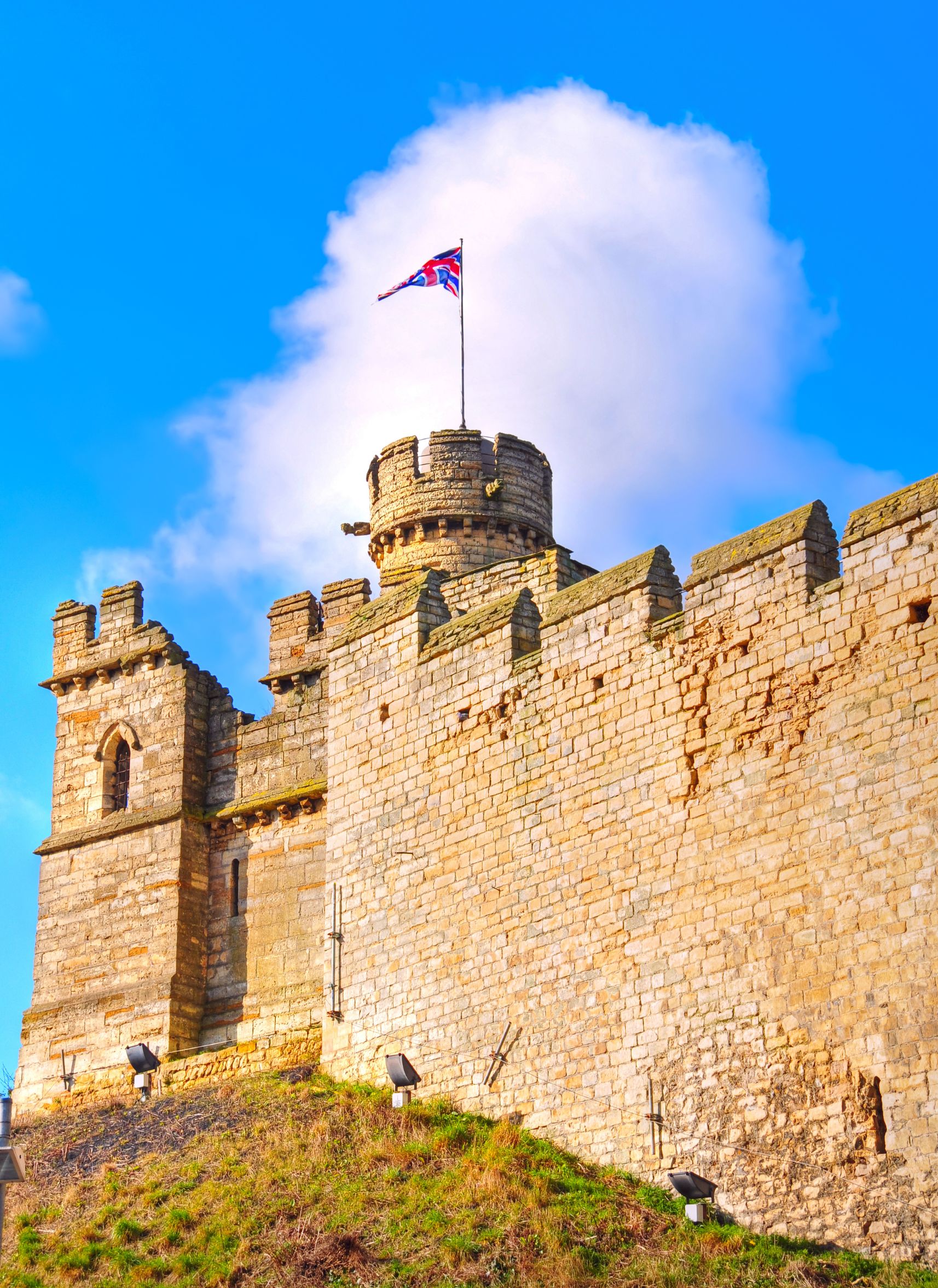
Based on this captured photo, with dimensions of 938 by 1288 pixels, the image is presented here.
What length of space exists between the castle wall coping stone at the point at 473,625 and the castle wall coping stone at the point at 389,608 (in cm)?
47

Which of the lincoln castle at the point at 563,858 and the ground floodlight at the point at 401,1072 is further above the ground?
the lincoln castle at the point at 563,858

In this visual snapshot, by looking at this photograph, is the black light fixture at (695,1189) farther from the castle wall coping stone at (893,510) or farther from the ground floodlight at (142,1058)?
the ground floodlight at (142,1058)

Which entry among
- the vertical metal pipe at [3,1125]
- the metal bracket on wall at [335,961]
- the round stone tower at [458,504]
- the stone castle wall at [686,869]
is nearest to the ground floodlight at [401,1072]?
the stone castle wall at [686,869]

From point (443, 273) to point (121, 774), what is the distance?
884 centimetres

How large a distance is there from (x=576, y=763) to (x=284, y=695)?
Result: 24.1ft

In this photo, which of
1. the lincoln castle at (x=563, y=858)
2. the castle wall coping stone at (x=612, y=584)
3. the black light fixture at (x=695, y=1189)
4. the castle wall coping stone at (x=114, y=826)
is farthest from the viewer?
the castle wall coping stone at (x=114, y=826)

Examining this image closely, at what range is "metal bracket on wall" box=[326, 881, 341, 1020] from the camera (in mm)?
21875

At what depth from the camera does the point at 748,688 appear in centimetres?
1805

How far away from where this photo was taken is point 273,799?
25.2m

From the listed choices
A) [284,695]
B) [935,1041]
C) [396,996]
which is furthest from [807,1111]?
[284,695]

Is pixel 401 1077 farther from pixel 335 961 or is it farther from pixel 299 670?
pixel 299 670

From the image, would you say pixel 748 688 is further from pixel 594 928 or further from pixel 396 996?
pixel 396 996

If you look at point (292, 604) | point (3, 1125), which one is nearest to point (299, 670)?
point (292, 604)

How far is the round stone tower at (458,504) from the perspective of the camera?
93.0ft
